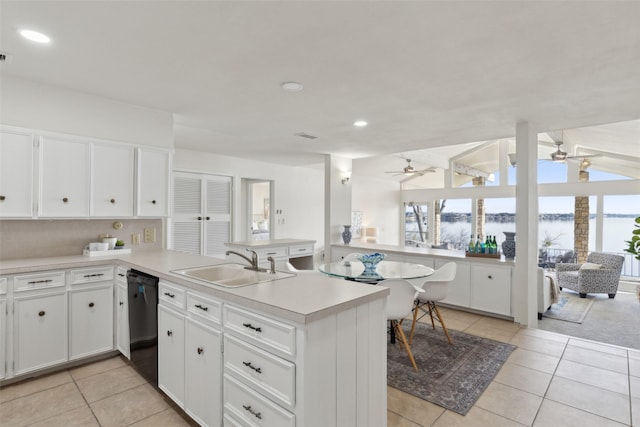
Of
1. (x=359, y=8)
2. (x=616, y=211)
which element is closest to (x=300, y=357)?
(x=359, y=8)

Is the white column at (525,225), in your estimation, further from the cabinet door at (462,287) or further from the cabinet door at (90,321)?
the cabinet door at (90,321)

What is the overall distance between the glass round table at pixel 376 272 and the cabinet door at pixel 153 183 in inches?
72.5

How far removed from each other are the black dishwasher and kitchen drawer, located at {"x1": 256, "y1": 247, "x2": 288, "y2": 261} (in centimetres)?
232

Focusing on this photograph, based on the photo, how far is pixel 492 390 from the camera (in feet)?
8.13

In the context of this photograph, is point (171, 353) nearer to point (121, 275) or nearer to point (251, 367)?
point (251, 367)

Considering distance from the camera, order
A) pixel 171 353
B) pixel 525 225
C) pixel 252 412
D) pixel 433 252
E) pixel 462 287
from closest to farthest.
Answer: pixel 252 412, pixel 171 353, pixel 525 225, pixel 462 287, pixel 433 252

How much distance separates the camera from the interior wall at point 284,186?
19.6 ft

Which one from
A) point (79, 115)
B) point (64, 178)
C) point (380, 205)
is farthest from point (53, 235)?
point (380, 205)

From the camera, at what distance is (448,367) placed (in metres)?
2.84

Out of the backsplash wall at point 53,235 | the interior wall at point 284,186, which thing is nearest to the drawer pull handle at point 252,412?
the backsplash wall at point 53,235

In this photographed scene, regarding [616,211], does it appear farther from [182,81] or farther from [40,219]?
[40,219]

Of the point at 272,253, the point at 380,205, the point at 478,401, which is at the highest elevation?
the point at 380,205

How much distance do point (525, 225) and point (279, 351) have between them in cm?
357

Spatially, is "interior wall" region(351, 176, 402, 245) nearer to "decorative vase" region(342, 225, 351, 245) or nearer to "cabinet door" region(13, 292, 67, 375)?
"decorative vase" region(342, 225, 351, 245)
